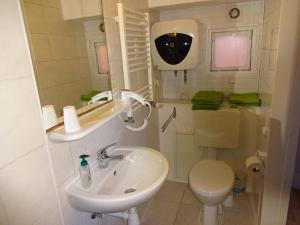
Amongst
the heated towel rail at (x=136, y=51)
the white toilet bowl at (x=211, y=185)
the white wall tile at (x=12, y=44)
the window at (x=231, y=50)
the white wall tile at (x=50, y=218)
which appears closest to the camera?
the white wall tile at (x=12, y=44)

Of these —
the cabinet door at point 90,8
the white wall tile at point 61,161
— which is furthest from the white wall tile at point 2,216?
the cabinet door at point 90,8

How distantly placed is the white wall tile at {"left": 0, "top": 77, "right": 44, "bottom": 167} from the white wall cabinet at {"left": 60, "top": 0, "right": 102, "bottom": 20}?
468 millimetres

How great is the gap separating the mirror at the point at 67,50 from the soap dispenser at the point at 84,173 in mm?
252

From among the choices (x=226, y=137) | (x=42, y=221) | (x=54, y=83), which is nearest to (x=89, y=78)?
(x=54, y=83)

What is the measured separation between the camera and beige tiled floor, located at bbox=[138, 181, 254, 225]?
1932mm

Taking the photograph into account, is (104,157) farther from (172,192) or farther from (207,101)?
(172,192)

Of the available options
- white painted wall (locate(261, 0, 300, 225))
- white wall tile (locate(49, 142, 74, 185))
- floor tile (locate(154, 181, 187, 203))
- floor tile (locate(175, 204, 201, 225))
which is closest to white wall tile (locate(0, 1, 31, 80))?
white wall tile (locate(49, 142, 74, 185))

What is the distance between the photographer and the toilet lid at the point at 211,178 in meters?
1.63

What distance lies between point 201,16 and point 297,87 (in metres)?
1.25

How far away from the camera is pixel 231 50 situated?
6.89 feet

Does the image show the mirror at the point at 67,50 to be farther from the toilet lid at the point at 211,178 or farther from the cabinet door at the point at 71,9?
the toilet lid at the point at 211,178

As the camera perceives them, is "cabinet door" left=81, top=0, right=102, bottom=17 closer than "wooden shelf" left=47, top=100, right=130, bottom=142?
No

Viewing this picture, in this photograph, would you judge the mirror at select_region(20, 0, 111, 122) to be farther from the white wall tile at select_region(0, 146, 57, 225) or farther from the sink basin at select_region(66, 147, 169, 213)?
the sink basin at select_region(66, 147, 169, 213)

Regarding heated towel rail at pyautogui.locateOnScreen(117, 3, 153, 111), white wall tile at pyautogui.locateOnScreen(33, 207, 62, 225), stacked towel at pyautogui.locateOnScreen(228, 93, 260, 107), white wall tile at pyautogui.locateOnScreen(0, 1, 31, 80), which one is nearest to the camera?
white wall tile at pyautogui.locateOnScreen(0, 1, 31, 80)
